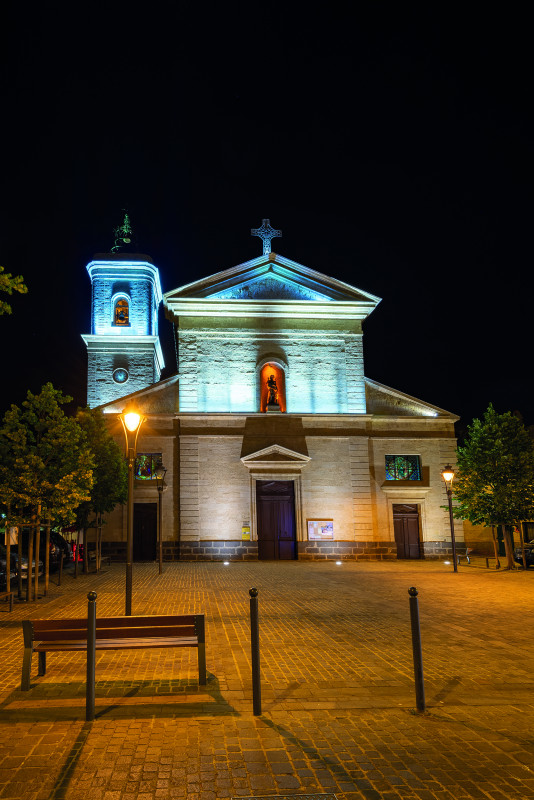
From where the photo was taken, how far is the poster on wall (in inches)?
1198

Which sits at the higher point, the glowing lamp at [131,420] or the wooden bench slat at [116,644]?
the glowing lamp at [131,420]

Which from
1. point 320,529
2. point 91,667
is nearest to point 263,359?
point 320,529

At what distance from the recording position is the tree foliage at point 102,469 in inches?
984

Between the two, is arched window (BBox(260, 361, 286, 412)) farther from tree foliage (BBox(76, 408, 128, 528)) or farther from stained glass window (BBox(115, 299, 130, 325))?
stained glass window (BBox(115, 299, 130, 325))

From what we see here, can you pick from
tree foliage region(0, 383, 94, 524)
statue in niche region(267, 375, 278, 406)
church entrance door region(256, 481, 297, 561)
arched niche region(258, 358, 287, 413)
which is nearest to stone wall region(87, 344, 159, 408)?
arched niche region(258, 358, 287, 413)

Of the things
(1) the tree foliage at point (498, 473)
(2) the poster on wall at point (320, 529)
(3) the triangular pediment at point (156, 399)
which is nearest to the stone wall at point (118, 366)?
(3) the triangular pediment at point (156, 399)

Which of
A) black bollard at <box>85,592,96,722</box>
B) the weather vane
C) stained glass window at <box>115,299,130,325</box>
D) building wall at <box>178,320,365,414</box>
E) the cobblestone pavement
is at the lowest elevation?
the cobblestone pavement

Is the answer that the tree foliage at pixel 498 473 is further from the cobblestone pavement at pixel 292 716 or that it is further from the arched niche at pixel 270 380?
the cobblestone pavement at pixel 292 716

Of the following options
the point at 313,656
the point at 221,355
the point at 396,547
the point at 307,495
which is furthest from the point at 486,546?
the point at 313,656

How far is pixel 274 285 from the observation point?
33312 millimetres

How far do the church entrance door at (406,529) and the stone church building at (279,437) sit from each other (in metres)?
0.05

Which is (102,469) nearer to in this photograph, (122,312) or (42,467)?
(42,467)

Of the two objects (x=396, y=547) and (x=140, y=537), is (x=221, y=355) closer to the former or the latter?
(x=140, y=537)

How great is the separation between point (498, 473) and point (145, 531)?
16.8m
